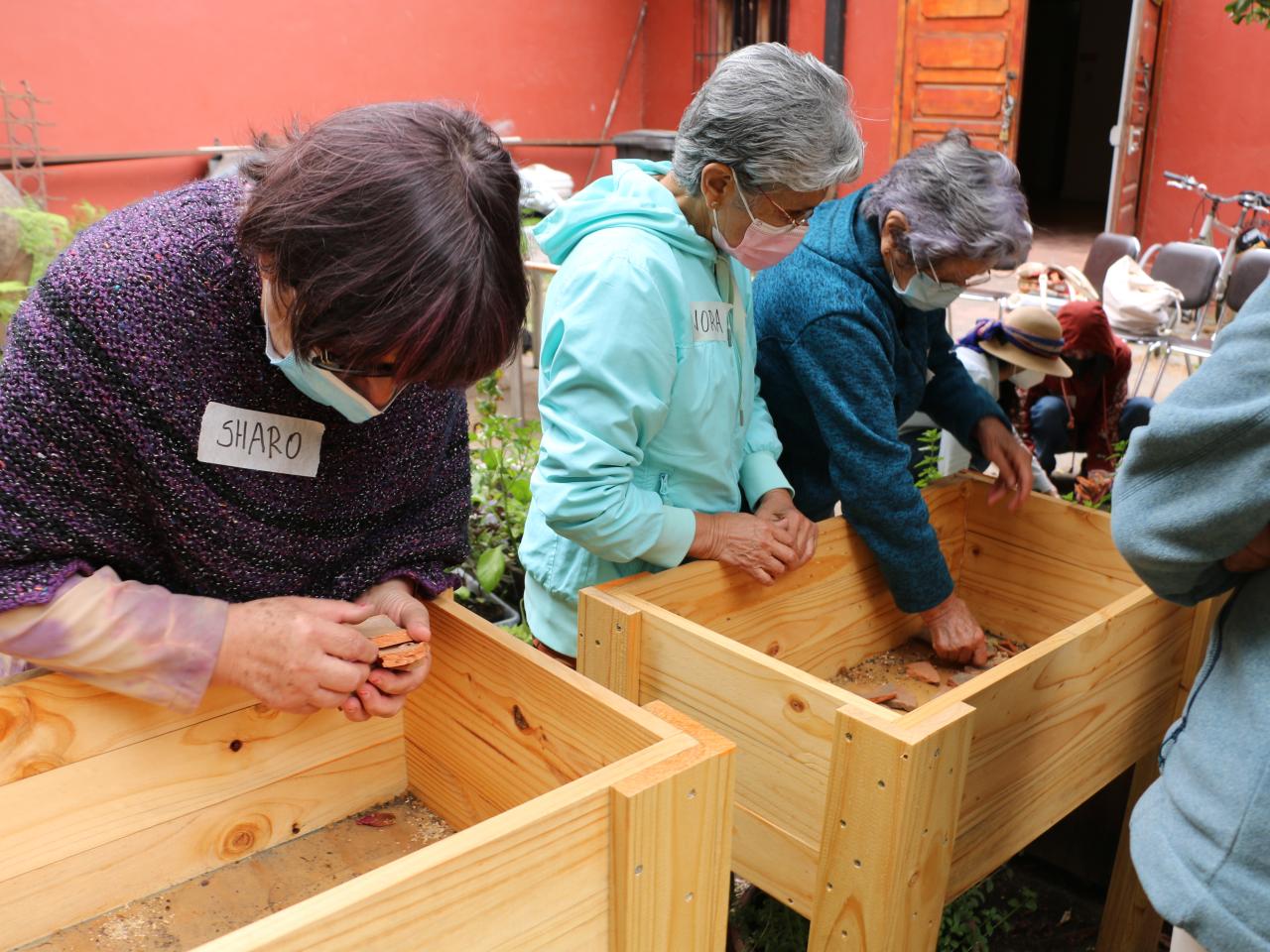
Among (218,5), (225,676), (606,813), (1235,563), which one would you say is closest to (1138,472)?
(1235,563)

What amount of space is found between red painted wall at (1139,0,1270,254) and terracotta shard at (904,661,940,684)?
863 centimetres

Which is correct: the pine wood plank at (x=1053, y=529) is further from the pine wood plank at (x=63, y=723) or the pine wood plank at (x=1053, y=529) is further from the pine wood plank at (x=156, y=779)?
the pine wood plank at (x=63, y=723)

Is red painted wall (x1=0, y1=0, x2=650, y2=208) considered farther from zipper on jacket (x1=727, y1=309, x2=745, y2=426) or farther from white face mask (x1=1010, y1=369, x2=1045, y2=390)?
zipper on jacket (x1=727, y1=309, x2=745, y2=426)

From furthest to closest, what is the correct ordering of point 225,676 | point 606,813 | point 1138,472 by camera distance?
point 225,676
point 1138,472
point 606,813

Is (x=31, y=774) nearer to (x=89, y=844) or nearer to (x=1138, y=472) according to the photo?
(x=89, y=844)

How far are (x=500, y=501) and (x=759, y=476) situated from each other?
158 cm

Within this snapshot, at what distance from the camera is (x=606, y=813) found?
1.14 m

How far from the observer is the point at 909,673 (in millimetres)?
2521

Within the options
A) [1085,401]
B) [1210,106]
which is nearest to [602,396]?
[1085,401]

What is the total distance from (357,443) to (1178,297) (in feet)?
20.1

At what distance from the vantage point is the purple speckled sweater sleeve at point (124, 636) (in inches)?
49.4

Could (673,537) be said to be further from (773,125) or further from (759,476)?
(773,125)

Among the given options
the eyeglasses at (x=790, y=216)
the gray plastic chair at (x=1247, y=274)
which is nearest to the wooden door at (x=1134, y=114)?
the gray plastic chair at (x=1247, y=274)

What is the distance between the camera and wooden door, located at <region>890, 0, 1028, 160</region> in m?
9.17
